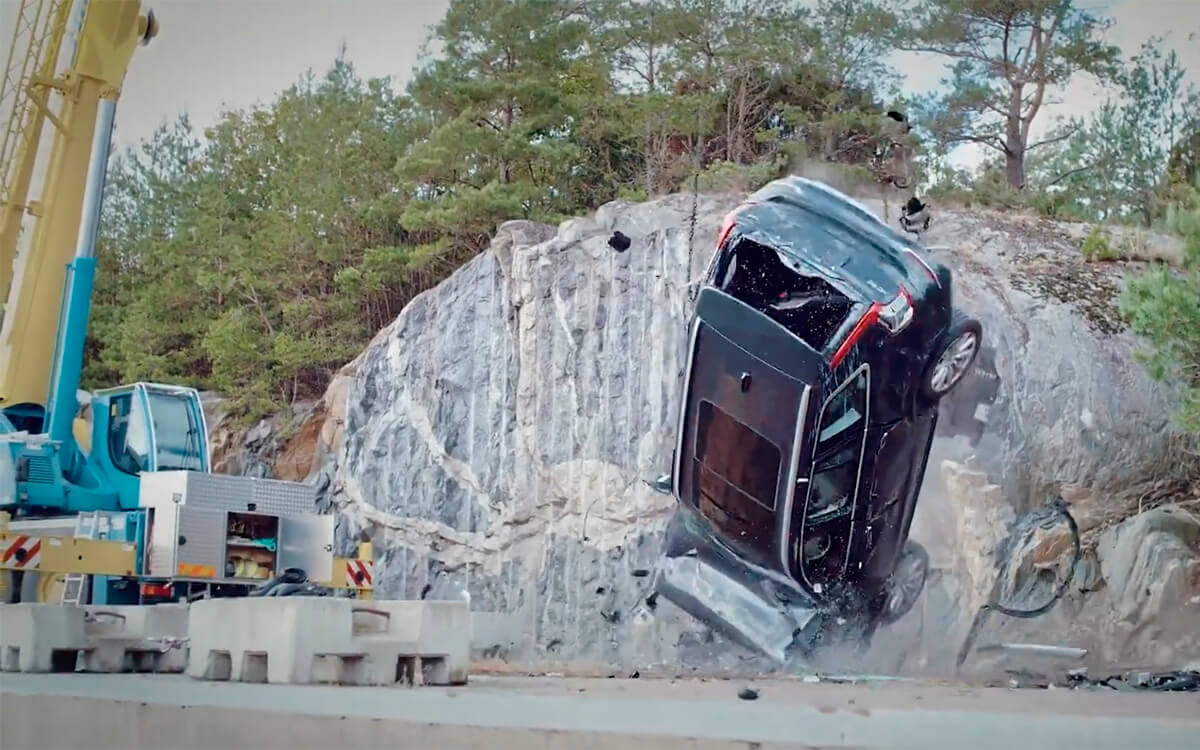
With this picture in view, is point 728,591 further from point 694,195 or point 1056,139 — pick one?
point 1056,139

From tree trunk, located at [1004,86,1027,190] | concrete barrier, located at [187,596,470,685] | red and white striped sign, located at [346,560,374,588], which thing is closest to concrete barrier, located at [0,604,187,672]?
concrete barrier, located at [187,596,470,685]

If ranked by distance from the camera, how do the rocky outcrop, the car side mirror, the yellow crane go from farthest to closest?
the car side mirror
the rocky outcrop
the yellow crane

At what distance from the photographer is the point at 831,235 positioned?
14.8 meters

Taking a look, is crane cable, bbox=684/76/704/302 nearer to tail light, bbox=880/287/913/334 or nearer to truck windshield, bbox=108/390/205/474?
tail light, bbox=880/287/913/334

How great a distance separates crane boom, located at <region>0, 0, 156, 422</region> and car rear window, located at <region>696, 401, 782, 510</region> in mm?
6810

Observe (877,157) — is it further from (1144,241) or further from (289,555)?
(289,555)

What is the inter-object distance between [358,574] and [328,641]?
6.21m

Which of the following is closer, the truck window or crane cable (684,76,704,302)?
the truck window

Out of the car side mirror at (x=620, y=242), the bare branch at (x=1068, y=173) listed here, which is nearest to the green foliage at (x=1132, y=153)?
the bare branch at (x=1068, y=173)

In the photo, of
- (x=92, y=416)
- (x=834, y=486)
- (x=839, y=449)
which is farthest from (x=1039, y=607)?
(x=92, y=416)

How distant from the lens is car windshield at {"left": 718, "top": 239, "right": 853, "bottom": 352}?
14.3m

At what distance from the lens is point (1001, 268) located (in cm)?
1558

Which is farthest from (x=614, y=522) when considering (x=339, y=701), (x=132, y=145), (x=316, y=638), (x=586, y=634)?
(x=132, y=145)

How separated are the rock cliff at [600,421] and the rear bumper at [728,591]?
0.25 m
